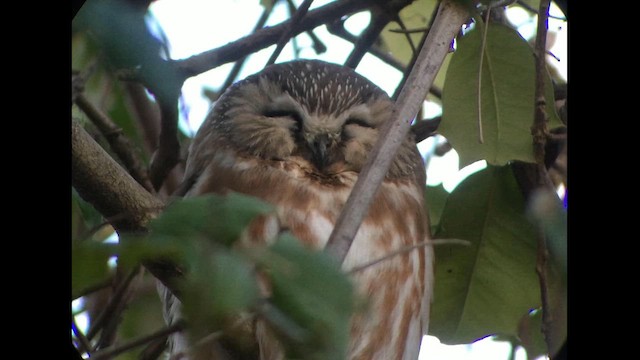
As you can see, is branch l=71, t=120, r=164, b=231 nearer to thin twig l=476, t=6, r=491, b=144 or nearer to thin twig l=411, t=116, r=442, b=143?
thin twig l=476, t=6, r=491, b=144

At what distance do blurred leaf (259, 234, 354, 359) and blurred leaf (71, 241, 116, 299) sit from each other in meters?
0.21

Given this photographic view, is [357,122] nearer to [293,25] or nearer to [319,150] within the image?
[319,150]

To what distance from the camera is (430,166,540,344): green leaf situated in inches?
119

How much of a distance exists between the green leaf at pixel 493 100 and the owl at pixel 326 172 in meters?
0.44

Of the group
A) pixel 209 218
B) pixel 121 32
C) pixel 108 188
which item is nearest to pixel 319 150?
pixel 108 188

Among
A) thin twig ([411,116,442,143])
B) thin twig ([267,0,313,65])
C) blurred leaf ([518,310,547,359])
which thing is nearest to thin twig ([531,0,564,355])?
blurred leaf ([518,310,547,359])

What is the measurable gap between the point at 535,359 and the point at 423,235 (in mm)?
523

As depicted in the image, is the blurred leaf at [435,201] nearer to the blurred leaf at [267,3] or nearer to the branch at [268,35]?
the branch at [268,35]

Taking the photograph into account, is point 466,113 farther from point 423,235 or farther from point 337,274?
point 337,274

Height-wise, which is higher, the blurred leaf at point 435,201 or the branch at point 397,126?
the blurred leaf at point 435,201

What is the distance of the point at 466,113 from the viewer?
281 centimetres

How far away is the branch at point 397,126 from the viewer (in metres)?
1.81

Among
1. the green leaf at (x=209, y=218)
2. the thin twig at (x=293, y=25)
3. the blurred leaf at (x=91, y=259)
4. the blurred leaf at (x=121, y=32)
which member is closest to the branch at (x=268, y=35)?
the thin twig at (x=293, y=25)
